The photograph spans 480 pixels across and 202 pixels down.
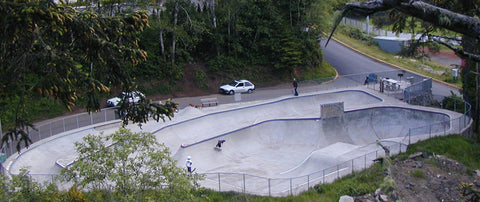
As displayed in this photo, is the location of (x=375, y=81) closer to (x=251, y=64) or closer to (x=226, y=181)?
(x=251, y=64)

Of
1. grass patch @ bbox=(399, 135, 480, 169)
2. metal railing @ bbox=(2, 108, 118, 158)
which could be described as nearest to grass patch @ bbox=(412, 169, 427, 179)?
grass patch @ bbox=(399, 135, 480, 169)

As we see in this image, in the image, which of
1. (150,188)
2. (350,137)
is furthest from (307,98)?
(150,188)

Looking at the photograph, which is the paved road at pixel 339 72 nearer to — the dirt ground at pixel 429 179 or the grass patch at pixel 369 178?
the grass patch at pixel 369 178

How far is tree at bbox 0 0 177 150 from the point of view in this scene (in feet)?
27.3

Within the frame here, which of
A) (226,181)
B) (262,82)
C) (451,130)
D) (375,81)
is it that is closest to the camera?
(226,181)

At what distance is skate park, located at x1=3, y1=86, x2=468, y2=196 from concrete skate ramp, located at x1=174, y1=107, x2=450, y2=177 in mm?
49

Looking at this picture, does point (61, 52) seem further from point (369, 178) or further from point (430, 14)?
point (369, 178)

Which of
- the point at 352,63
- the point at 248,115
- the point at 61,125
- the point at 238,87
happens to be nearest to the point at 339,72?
the point at 352,63

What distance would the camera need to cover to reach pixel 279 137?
Answer: 2595 cm

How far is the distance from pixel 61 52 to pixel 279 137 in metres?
18.1

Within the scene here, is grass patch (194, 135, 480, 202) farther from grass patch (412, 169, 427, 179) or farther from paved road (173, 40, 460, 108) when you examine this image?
paved road (173, 40, 460, 108)

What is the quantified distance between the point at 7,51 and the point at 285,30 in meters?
33.1

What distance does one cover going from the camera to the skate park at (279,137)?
60.9 ft

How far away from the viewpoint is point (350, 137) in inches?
1017
